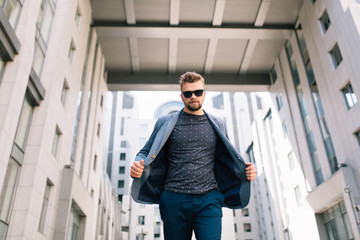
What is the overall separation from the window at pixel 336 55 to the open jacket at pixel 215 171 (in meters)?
17.9

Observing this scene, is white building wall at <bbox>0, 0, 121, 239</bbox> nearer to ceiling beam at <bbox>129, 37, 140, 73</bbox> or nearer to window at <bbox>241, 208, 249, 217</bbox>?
ceiling beam at <bbox>129, 37, 140, 73</bbox>

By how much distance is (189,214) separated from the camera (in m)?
3.34

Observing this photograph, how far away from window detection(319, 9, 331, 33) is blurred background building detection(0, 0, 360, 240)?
0.36 ft

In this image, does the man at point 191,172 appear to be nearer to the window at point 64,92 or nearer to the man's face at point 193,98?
the man's face at point 193,98

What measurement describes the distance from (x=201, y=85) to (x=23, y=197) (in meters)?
11.8

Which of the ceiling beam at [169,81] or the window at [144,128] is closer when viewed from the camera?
the ceiling beam at [169,81]

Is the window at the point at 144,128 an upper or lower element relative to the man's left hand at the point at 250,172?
upper

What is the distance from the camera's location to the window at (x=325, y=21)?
2067 cm

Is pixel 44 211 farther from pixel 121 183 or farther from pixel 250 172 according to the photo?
pixel 121 183

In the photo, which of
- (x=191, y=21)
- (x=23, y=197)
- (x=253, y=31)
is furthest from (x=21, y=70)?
(x=253, y=31)

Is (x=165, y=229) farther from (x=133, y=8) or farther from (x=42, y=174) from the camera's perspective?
(x=133, y=8)

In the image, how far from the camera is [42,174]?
49.3 ft

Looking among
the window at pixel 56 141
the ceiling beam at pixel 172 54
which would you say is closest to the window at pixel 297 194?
the ceiling beam at pixel 172 54

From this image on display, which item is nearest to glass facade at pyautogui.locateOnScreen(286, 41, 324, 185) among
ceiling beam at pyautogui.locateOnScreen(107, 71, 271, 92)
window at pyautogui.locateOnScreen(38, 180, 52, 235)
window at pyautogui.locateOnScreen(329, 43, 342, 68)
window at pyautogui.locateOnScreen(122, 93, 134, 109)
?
ceiling beam at pyautogui.locateOnScreen(107, 71, 271, 92)
